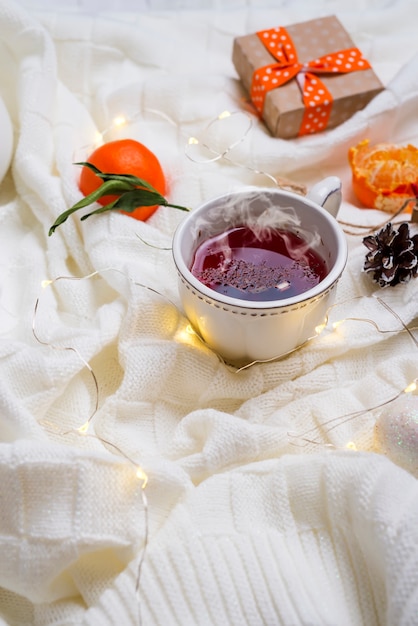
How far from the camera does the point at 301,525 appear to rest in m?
0.65

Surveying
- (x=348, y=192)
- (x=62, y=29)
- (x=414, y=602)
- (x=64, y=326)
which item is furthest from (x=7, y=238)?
(x=414, y=602)

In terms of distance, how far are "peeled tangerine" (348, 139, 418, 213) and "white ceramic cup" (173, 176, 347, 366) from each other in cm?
17

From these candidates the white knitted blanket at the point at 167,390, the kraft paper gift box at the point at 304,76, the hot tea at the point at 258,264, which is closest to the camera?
the white knitted blanket at the point at 167,390

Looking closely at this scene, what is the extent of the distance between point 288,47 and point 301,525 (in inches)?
28.8

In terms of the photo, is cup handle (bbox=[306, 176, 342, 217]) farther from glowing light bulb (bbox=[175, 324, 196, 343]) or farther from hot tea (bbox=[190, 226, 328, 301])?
glowing light bulb (bbox=[175, 324, 196, 343])

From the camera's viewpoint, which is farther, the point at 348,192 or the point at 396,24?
the point at 396,24

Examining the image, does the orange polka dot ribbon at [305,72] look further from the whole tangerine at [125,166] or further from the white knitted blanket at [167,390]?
the whole tangerine at [125,166]

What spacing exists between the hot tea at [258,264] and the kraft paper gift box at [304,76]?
0.95 feet

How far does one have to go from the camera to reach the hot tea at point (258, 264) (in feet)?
2.43

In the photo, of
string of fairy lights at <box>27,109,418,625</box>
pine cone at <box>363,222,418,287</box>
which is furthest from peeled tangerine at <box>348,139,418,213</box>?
pine cone at <box>363,222,418,287</box>

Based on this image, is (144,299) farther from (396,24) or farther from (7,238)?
(396,24)

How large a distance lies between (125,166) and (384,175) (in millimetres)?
355

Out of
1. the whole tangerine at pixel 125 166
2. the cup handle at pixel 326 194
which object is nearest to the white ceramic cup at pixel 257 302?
the cup handle at pixel 326 194

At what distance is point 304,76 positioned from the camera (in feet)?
3.40
